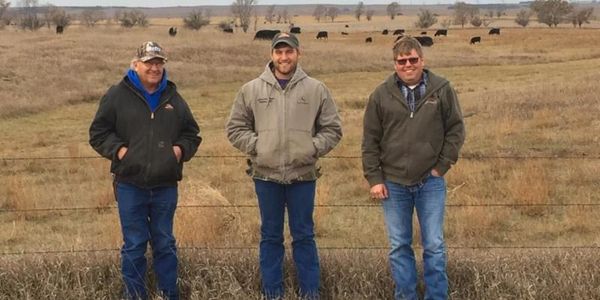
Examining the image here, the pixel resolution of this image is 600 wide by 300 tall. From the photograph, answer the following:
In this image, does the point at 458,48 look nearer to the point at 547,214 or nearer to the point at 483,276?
the point at 547,214

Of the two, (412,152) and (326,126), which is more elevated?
(326,126)

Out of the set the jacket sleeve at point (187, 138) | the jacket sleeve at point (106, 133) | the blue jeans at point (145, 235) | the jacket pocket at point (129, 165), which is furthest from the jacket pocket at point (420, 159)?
the jacket sleeve at point (106, 133)

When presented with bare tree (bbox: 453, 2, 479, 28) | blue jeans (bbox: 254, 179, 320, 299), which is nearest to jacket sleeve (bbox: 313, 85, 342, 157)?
blue jeans (bbox: 254, 179, 320, 299)

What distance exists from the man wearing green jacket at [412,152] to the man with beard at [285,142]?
359 millimetres

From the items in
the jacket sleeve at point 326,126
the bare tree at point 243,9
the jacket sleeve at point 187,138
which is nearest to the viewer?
the jacket sleeve at point 326,126

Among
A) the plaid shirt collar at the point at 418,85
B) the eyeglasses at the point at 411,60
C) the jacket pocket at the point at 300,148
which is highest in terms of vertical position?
the eyeglasses at the point at 411,60

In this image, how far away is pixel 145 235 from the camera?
183 inches

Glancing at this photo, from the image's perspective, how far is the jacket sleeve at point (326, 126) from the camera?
14.8ft

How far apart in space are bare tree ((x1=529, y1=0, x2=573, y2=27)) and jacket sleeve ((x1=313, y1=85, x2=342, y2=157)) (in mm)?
116228

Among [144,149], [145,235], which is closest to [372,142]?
[144,149]

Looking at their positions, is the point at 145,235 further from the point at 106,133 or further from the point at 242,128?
the point at 242,128

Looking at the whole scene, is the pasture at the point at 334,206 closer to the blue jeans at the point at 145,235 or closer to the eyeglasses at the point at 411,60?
the blue jeans at the point at 145,235

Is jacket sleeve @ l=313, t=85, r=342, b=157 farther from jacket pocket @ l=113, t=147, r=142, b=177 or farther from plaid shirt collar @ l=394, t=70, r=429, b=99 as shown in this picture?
jacket pocket @ l=113, t=147, r=142, b=177

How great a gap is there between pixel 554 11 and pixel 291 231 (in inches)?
4591
